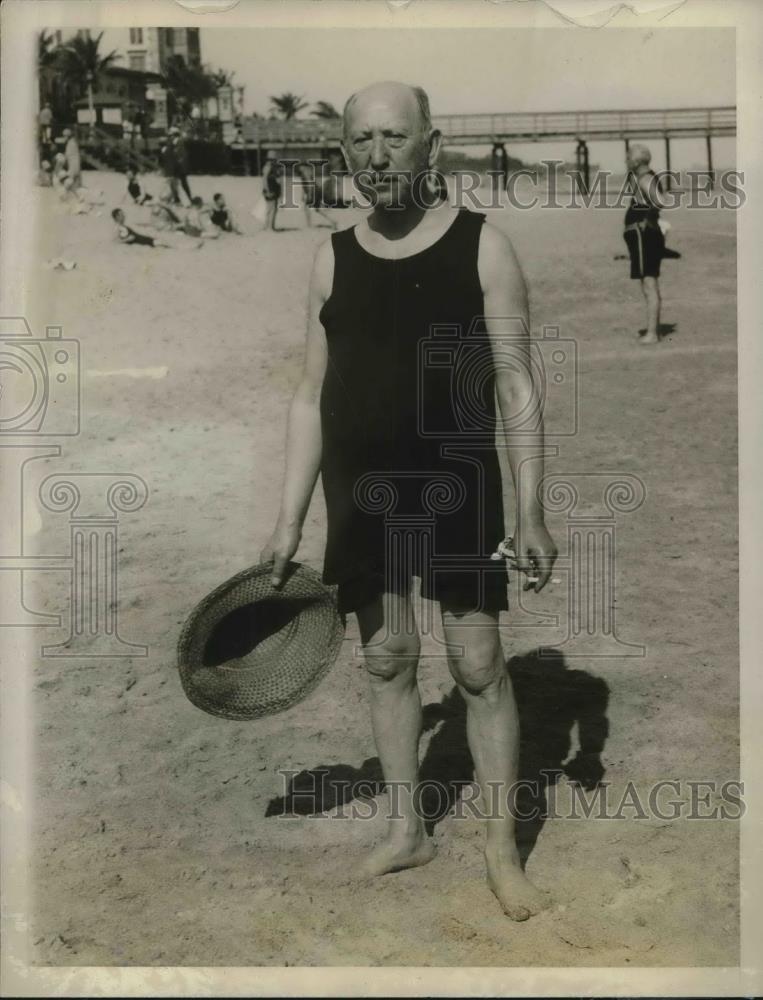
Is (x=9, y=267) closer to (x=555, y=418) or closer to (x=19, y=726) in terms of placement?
(x=19, y=726)

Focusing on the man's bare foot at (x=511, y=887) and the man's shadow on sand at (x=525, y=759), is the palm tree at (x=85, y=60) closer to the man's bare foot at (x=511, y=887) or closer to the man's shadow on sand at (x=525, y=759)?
the man's shadow on sand at (x=525, y=759)

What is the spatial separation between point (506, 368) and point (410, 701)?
112 centimetres

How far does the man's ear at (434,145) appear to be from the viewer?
3676 millimetres

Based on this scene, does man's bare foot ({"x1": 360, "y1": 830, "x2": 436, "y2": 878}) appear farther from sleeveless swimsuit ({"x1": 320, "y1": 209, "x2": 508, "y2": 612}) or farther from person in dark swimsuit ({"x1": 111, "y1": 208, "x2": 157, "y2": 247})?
person in dark swimsuit ({"x1": 111, "y1": 208, "x2": 157, "y2": 247})

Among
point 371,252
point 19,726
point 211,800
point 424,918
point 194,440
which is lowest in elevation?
point 424,918

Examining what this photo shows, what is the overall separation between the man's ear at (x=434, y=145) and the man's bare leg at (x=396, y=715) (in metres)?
1.33

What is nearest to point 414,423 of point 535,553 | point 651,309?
point 535,553

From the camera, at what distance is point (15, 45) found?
14.3 ft

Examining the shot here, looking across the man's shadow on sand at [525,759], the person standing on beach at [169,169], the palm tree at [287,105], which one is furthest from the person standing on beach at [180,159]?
the man's shadow on sand at [525,759]

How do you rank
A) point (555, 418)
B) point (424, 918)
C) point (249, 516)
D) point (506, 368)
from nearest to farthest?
point (506, 368)
point (424, 918)
point (249, 516)
point (555, 418)

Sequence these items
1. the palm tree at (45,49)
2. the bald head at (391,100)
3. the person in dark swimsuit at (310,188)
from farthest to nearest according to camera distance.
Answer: the person in dark swimsuit at (310,188), the palm tree at (45,49), the bald head at (391,100)

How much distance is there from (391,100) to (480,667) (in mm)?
1680

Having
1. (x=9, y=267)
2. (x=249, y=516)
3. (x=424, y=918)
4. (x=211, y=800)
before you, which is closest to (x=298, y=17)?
(x=9, y=267)

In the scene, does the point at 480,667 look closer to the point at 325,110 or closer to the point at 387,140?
the point at 387,140
